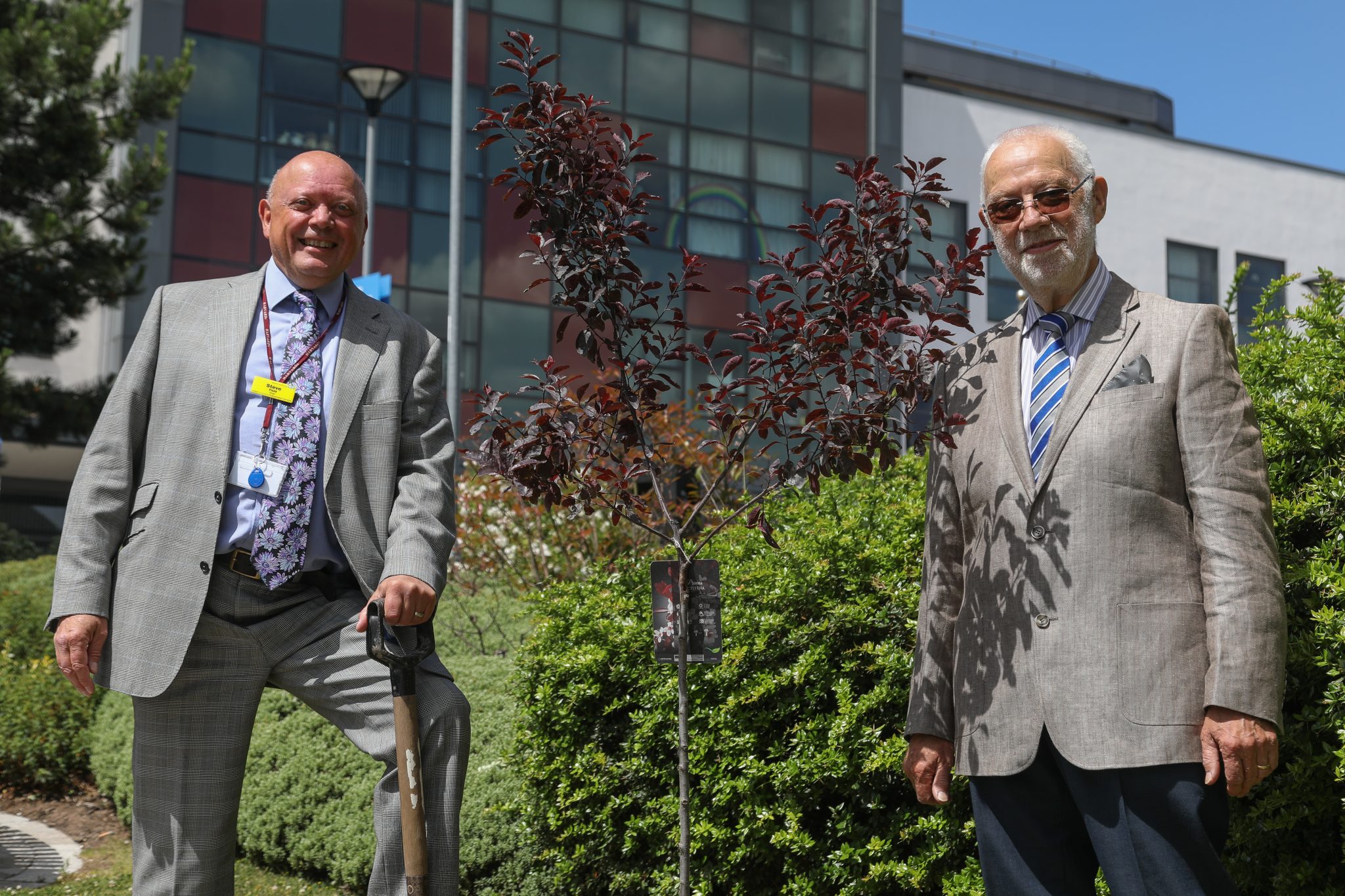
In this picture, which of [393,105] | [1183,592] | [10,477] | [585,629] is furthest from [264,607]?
[10,477]

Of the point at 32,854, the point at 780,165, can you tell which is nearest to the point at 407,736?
the point at 32,854

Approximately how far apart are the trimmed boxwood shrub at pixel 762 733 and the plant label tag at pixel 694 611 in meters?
0.59

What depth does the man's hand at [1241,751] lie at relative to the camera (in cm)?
252

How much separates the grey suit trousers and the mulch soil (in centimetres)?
446

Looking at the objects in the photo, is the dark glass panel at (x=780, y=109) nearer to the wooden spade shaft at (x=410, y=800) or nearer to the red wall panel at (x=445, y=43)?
the red wall panel at (x=445, y=43)

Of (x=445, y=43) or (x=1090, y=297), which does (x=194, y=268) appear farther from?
(x=1090, y=297)

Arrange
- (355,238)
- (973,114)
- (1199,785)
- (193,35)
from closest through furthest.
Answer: (1199,785) → (355,238) → (193,35) → (973,114)

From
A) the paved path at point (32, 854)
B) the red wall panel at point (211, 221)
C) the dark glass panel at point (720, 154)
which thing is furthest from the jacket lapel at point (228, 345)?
the dark glass panel at point (720, 154)

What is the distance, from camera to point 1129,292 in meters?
2.95

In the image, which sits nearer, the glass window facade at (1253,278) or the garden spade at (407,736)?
the garden spade at (407,736)

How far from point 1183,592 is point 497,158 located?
22496mm

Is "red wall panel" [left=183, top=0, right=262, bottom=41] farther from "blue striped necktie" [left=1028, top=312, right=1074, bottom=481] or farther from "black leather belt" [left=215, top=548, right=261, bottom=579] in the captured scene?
"blue striped necktie" [left=1028, top=312, right=1074, bottom=481]

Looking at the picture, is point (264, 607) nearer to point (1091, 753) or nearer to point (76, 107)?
point (1091, 753)

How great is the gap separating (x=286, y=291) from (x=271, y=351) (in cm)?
19
